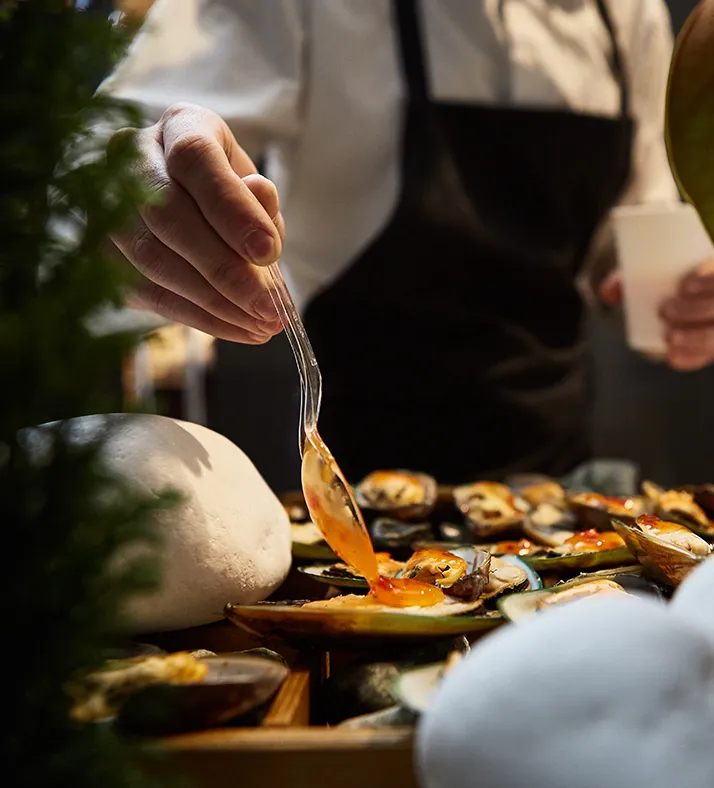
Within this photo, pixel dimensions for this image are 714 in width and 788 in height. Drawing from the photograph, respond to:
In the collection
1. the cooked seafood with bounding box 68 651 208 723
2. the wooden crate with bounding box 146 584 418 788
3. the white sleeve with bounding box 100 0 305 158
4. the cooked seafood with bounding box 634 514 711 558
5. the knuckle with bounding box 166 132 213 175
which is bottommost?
the cooked seafood with bounding box 634 514 711 558

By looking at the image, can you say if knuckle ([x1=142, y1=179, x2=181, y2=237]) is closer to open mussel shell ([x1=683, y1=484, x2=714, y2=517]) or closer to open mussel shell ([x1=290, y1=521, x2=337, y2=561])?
open mussel shell ([x1=290, y1=521, x2=337, y2=561])

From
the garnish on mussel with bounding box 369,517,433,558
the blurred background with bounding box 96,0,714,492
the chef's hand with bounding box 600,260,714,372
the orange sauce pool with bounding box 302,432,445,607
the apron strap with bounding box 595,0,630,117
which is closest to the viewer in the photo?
the orange sauce pool with bounding box 302,432,445,607

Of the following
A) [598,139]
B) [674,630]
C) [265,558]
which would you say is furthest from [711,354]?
[674,630]

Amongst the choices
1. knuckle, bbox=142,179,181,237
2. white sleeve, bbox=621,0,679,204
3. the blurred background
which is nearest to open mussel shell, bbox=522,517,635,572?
knuckle, bbox=142,179,181,237

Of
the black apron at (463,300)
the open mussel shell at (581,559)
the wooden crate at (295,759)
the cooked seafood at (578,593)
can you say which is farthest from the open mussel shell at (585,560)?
the black apron at (463,300)

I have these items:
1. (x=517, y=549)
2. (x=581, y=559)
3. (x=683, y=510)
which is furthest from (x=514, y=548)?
(x=683, y=510)

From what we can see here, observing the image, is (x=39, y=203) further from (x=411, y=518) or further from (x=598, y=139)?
(x=598, y=139)

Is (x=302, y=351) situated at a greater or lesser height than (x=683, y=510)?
greater

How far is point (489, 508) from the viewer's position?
1.02 meters

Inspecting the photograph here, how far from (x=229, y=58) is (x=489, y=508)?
0.94 metres

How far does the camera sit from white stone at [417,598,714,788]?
0.37 m

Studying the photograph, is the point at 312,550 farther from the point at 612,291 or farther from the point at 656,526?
the point at 612,291

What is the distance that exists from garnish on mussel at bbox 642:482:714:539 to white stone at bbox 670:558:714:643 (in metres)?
0.39

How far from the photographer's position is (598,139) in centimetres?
164
